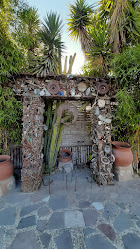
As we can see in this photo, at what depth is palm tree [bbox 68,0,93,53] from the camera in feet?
8.58

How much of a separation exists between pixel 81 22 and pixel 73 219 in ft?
12.7

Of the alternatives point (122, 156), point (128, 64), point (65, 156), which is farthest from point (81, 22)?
point (65, 156)

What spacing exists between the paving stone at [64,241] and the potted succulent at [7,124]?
132 centimetres

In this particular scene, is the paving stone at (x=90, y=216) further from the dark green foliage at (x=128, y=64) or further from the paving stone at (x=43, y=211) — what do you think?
the dark green foliage at (x=128, y=64)

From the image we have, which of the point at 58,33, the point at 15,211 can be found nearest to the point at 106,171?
the point at 15,211

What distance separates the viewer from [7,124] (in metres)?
2.07

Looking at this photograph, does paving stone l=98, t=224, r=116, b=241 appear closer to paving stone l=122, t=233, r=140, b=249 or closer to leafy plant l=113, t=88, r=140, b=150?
paving stone l=122, t=233, r=140, b=249

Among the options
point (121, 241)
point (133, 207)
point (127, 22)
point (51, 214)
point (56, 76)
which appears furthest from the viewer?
point (127, 22)

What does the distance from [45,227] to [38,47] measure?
322cm

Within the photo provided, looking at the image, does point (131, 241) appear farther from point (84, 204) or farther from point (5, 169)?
point (5, 169)

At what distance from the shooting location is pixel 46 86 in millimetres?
2029

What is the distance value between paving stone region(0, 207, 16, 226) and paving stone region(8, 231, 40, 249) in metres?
0.24

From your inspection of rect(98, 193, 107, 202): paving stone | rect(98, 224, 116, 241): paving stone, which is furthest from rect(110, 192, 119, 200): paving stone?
rect(98, 224, 116, 241): paving stone

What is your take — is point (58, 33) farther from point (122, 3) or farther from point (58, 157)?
point (58, 157)
